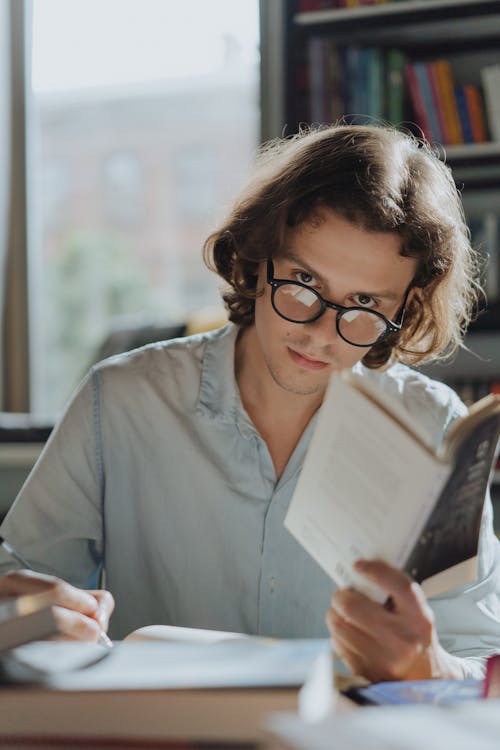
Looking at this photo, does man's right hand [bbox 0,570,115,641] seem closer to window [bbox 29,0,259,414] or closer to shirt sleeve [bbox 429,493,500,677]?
shirt sleeve [bbox 429,493,500,677]

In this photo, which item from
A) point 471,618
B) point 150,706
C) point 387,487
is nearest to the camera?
point 150,706

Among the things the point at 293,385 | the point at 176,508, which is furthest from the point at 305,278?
the point at 176,508

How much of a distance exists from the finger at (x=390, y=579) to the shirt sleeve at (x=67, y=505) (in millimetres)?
548

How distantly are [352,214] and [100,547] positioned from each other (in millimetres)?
580

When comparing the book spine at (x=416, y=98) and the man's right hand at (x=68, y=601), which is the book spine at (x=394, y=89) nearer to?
the book spine at (x=416, y=98)

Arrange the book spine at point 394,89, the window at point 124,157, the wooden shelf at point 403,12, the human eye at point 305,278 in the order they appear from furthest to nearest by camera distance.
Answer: the window at point 124,157 → the book spine at point 394,89 → the wooden shelf at point 403,12 → the human eye at point 305,278

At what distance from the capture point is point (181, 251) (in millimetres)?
3434

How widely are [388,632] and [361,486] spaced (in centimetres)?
14

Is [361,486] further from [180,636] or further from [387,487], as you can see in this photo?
[180,636]

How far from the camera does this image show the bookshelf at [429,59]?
8.61ft

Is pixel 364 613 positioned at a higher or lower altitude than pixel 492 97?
lower

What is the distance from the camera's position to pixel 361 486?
77 cm

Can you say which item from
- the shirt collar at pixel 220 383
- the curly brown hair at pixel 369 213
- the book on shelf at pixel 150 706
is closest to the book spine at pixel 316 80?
the curly brown hair at pixel 369 213

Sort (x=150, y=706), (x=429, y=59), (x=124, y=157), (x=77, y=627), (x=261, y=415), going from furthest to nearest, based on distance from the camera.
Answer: (x=124, y=157) → (x=429, y=59) → (x=261, y=415) → (x=77, y=627) → (x=150, y=706)
